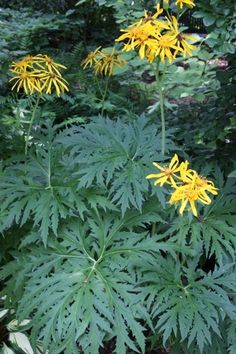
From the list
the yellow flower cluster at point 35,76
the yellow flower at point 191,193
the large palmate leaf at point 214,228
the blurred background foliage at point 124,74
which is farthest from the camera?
the blurred background foliage at point 124,74

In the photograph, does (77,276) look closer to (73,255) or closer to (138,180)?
(73,255)

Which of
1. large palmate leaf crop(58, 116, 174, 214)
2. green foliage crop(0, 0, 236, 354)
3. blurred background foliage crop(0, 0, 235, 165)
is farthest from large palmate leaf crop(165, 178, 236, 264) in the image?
blurred background foliage crop(0, 0, 235, 165)

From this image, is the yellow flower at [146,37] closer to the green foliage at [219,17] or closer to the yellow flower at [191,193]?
the green foliage at [219,17]

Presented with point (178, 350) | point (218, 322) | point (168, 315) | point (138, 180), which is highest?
point (138, 180)

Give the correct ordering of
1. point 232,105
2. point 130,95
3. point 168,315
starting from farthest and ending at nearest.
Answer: point 130,95
point 232,105
point 168,315

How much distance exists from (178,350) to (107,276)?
0.43 meters

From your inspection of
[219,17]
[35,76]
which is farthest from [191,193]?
[35,76]

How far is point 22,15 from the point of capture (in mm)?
5527

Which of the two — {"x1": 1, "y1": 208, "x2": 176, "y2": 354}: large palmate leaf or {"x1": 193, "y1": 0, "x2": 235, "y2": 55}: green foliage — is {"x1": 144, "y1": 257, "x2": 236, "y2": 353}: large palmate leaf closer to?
{"x1": 1, "y1": 208, "x2": 176, "y2": 354}: large palmate leaf

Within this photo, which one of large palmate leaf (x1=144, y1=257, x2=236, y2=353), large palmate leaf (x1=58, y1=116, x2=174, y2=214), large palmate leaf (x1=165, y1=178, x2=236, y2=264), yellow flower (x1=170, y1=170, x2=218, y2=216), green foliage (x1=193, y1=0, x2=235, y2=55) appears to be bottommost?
large palmate leaf (x1=144, y1=257, x2=236, y2=353)

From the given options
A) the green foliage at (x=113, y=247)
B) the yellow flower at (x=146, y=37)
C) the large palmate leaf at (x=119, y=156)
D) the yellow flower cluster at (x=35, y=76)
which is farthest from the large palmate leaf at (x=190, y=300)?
the yellow flower cluster at (x=35, y=76)

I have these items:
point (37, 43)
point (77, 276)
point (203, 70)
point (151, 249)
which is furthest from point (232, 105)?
point (37, 43)

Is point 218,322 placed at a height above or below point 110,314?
below

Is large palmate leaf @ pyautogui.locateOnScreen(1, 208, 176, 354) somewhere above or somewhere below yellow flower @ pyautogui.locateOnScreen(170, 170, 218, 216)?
below
